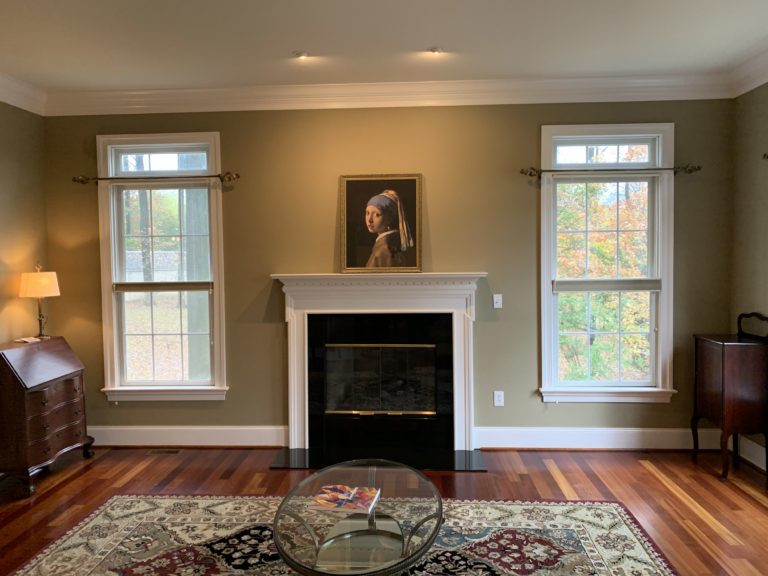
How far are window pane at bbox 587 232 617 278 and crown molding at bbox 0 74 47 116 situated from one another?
429cm

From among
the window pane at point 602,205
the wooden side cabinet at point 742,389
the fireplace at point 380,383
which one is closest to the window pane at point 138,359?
the fireplace at point 380,383

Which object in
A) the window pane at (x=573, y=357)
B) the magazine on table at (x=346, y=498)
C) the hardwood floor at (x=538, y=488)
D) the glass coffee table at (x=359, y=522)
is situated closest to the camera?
the glass coffee table at (x=359, y=522)

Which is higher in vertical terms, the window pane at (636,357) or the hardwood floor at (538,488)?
the window pane at (636,357)

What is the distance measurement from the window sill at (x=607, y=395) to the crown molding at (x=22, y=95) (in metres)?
4.37

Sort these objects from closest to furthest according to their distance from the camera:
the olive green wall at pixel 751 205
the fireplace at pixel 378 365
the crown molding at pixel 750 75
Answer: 1. the crown molding at pixel 750 75
2. the olive green wall at pixel 751 205
3. the fireplace at pixel 378 365

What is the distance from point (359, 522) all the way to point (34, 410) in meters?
2.37

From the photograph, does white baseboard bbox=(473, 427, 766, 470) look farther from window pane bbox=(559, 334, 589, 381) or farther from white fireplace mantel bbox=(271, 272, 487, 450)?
window pane bbox=(559, 334, 589, 381)

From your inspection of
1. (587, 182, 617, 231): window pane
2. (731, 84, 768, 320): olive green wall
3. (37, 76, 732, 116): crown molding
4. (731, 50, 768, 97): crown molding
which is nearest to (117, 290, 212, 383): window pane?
(37, 76, 732, 116): crown molding

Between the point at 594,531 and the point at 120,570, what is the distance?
2.36m

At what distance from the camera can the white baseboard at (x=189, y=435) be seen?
3.89 meters

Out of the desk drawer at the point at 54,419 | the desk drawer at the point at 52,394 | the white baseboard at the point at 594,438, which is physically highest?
the desk drawer at the point at 52,394

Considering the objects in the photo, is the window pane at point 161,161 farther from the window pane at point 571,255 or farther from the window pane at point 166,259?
the window pane at point 571,255

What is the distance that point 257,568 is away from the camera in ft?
7.61

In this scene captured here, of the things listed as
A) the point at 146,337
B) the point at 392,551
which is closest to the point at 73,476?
the point at 146,337
